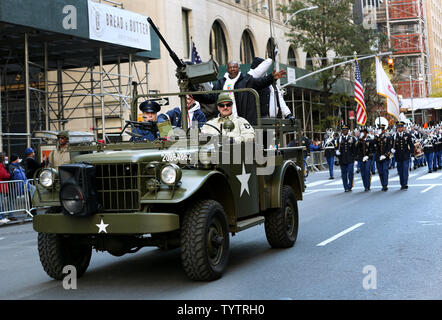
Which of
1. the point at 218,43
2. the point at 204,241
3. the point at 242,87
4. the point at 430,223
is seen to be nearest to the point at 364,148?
the point at 430,223

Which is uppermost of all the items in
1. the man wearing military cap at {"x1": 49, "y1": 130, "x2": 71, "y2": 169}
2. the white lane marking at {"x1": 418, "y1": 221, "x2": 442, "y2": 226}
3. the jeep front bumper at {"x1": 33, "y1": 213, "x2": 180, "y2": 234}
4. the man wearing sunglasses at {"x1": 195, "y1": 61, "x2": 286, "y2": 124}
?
the man wearing sunglasses at {"x1": 195, "y1": 61, "x2": 286, "y2": 124}

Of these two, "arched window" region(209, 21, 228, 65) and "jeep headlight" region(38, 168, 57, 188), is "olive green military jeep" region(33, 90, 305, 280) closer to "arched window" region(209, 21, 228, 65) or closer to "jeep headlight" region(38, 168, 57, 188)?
"jeep headlight" region(38, 168, 57, 188)

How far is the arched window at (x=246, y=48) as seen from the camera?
44.3 metres

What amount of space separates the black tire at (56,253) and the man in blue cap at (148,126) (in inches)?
59.9

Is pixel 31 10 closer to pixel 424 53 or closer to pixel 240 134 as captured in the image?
pixel 240 134

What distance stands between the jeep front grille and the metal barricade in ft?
35.0

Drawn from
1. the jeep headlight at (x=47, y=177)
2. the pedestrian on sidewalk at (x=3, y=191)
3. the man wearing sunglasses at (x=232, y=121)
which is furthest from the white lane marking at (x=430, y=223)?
the pedestrian on sidewalk at (x=3, y=191)

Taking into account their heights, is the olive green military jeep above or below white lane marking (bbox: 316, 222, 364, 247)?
above

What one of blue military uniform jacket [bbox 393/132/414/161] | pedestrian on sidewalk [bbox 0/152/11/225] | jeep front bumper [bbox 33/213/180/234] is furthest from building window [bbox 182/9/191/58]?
jeep front bumper [bbox 33/213/180/234]

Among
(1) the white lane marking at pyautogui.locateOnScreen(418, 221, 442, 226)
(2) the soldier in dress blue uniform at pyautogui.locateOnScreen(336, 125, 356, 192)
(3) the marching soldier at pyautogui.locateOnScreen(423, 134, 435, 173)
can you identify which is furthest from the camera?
(3) the marching soldier at pyautogui.locateOnScreen(423, 134, 435, 173)

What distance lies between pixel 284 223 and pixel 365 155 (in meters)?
12.5

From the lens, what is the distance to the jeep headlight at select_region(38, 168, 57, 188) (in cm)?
707

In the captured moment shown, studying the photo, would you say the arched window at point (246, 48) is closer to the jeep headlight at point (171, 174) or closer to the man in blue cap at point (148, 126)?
the man in blue cap at point (148, 126)
